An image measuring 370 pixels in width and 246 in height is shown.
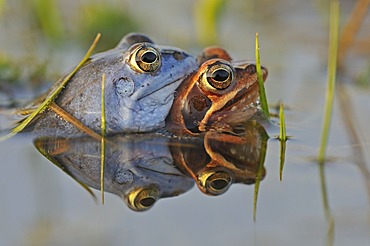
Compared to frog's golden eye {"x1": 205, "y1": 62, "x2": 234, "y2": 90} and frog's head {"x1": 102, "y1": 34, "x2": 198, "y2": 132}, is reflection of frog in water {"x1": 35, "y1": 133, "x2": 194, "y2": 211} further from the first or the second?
frog's golden eye {"x1": 205, "y1": 62, "x2": 234, "y2": 90}

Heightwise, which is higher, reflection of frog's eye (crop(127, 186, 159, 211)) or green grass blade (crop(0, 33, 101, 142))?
green grass blade (crop(0, 33, 101, 142))

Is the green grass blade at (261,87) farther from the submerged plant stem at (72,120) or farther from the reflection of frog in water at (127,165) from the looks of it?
the submerged plant stem at (72,120)

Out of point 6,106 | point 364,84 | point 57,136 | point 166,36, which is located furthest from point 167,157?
point 166,36

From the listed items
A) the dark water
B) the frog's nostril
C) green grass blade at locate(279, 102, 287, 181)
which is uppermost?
the frog's nostril

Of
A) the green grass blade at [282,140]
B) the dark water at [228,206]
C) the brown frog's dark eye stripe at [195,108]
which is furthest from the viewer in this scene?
Result: the brown frog's dark eye stripe at [195,108]

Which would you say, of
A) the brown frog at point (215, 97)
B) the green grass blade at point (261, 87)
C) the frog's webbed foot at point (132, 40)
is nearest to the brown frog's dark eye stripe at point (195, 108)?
the brown frog at point (215, 97)

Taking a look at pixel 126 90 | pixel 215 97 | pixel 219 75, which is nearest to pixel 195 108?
pixel 215 97

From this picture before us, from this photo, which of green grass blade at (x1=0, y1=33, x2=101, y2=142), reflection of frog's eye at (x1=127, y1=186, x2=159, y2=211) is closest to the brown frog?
green grass blade at (x1=0, y1=33, x2=101, y2=142)

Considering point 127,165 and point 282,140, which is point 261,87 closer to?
point 282,140
